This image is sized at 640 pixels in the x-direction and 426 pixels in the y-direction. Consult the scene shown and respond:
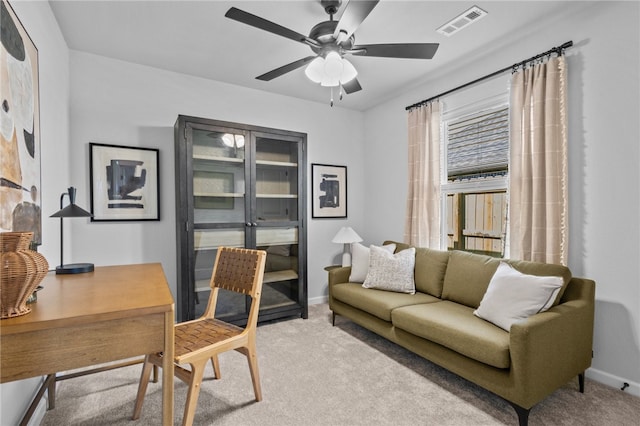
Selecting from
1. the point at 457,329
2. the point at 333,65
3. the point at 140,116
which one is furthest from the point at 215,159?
the point at 457,329

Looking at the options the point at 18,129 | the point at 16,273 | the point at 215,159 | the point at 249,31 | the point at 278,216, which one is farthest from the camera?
the point at 278,216

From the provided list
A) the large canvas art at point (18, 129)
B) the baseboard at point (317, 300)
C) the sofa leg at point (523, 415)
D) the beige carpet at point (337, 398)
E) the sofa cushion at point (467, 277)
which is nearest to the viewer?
the large canvas art at point (18, 129)

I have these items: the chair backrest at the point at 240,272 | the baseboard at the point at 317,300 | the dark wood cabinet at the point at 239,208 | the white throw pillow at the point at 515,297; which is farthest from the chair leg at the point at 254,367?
the baseboard at the point at 317,300

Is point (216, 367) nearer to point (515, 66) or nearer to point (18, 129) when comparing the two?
point (18, 129)

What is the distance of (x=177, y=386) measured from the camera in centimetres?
210

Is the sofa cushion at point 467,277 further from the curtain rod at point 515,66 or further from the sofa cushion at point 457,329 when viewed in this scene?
the curtain rod at point 515,66

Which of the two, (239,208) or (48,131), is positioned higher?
(48,131)

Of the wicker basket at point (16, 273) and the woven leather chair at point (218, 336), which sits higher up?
the wicker basket at point (16, 273)

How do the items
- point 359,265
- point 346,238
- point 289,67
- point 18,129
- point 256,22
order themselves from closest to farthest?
point 18,129 < point 256,22 < point 289,67 < point 359,265 < point 346,238

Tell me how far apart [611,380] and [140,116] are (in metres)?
4.30

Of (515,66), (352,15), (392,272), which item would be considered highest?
(515,66)

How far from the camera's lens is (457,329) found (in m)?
2.00

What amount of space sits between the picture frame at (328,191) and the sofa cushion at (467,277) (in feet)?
5.64

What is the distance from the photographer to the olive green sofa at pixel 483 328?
66.1 inches
